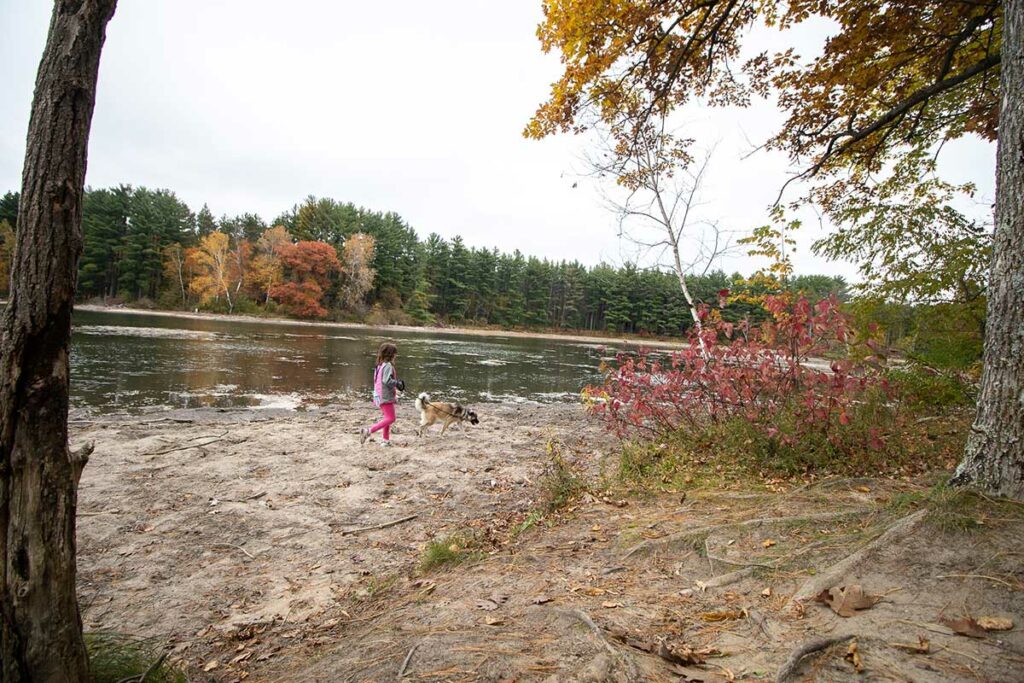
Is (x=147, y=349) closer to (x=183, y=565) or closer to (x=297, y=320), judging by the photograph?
(x=183, y=565)

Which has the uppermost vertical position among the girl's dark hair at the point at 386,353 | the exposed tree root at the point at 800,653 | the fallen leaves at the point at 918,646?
the girl's dark hair at the point at 386,353

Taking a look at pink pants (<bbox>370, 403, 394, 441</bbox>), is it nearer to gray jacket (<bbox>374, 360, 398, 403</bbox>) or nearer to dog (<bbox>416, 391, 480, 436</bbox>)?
gray jacket (<bbox>374, 360, 398, 403</bbox>)

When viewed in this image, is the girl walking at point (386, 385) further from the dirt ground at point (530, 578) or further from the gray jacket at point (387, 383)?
the dirt ground at point (530, 578)

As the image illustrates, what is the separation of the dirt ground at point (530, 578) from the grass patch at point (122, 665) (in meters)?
0.50

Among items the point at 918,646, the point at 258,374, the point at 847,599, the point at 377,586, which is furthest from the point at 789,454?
the point at 258,374

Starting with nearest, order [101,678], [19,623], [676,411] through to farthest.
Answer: [19,623] < [101,678] < [676,411]

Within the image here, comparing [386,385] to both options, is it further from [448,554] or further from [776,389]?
[776,389]

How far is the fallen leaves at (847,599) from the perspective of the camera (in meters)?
2.21

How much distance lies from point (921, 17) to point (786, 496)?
6.18m

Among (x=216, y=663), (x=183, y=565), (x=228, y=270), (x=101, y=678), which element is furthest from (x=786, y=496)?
(x=228, y=270)

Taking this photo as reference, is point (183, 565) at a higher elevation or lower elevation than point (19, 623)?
lower

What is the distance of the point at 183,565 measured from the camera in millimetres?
4203

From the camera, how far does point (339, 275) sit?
6303 centimetres

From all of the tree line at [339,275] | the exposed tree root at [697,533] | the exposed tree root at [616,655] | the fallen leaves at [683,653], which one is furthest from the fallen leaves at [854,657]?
the tree line at [339,275]
